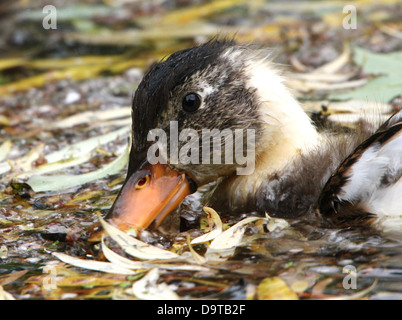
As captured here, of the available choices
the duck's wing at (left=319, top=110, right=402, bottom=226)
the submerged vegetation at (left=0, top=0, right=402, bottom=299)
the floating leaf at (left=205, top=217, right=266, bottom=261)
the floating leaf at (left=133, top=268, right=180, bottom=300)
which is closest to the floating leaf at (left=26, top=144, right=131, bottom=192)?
the submerged vegetation at (left=0, top=0, right=402, bottom=299)

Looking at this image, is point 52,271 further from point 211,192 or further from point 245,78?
point 245,78

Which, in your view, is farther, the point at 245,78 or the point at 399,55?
the point at 399,55

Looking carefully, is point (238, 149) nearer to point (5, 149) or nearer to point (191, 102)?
point (191, 102)

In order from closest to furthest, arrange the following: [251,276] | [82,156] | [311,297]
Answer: [311,297] → [251,276] → [82,156]

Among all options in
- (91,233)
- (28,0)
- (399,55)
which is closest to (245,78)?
(91,233)

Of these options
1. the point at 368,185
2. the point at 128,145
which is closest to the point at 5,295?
the point at 368,185

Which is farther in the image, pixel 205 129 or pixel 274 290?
pixel 205 129
